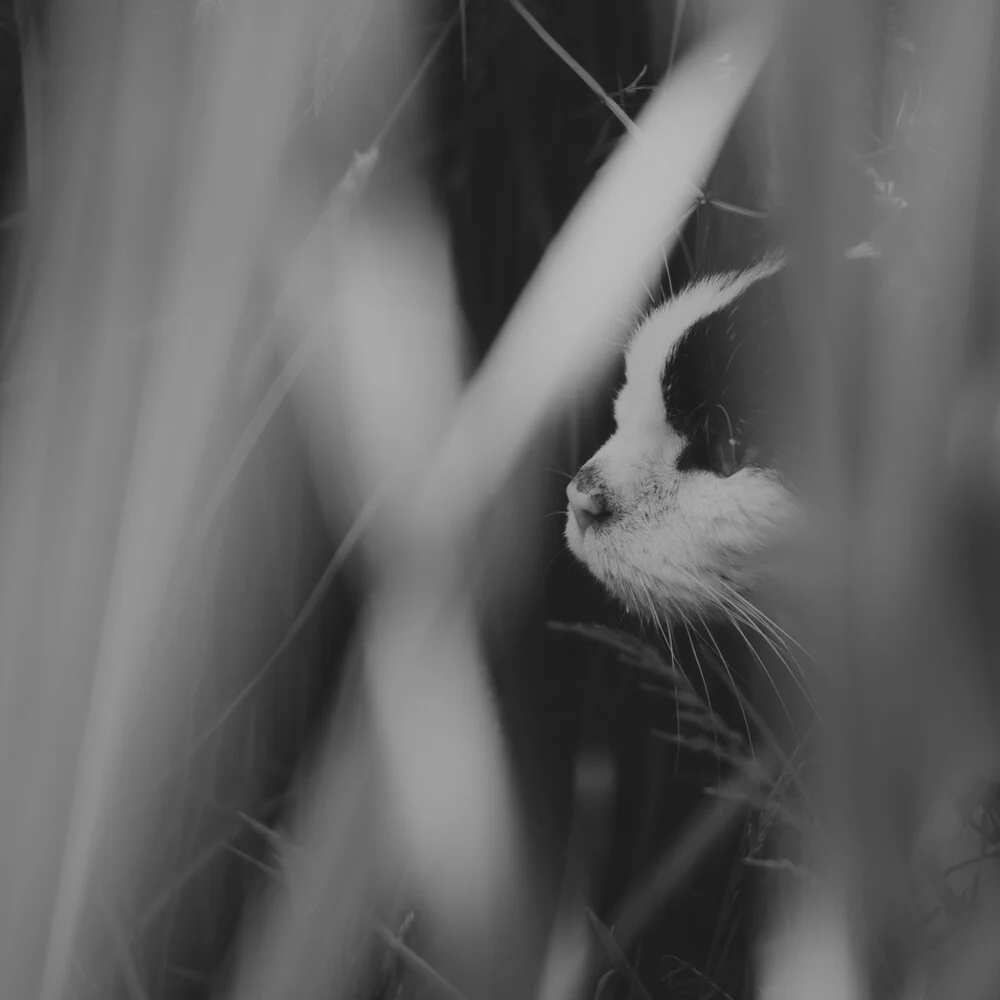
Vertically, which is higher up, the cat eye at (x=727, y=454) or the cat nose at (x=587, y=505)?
the cat eye at (x=727, y=454)

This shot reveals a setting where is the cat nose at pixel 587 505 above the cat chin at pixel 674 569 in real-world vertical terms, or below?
above

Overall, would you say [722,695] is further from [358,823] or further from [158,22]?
[158,22]

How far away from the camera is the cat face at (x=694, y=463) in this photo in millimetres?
388

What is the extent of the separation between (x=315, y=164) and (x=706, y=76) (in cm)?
17

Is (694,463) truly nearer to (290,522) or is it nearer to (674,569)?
(674,569)

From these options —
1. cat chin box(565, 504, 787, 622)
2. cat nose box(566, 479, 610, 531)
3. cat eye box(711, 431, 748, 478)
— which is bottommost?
cat chin box(565, 504, 787, 622)

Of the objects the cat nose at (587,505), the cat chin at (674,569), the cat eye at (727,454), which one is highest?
the cat eye at (727,454)

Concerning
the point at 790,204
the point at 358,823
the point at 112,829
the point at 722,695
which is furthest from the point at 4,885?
the point at 790,204

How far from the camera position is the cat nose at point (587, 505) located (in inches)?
16.2

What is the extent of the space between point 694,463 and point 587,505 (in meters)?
0.05

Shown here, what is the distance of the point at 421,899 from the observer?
0.41 m

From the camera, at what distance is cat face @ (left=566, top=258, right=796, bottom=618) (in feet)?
1.27

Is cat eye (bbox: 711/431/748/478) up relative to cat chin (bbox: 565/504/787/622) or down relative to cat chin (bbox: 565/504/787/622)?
up

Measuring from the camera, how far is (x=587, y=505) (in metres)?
0.41
